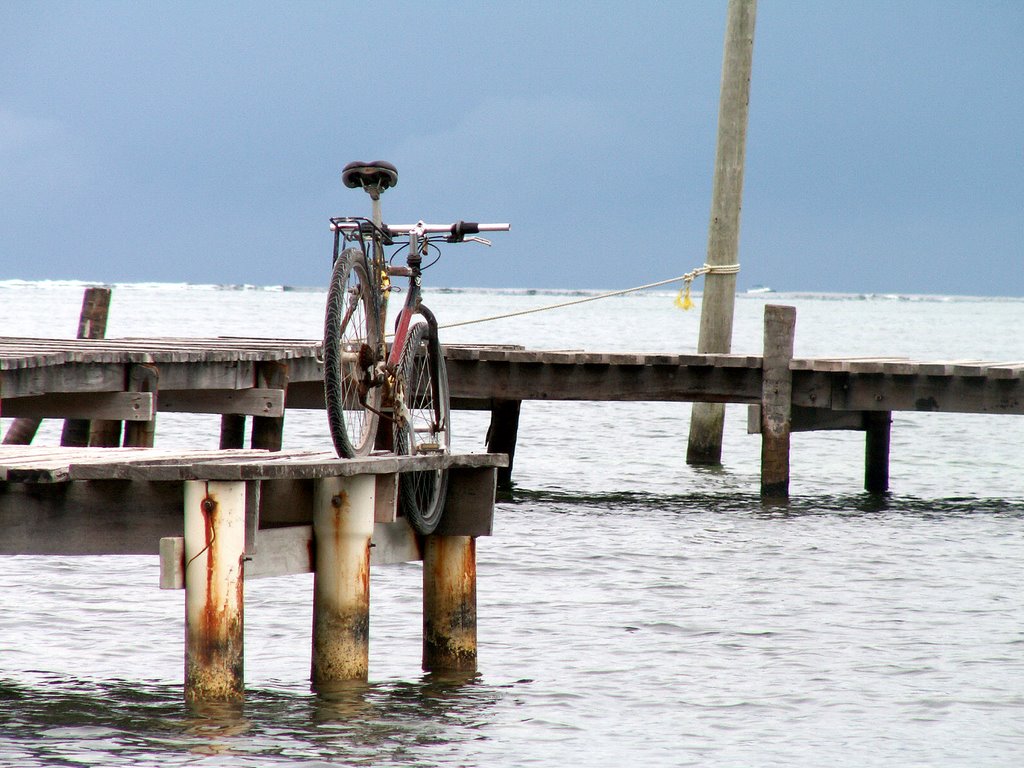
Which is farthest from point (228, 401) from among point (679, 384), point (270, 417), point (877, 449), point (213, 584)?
point (877, 449)

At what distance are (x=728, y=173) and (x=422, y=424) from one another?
9.01 meters

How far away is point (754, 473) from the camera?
1884 centimetres

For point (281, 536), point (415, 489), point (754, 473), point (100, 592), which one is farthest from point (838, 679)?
point (754, 473)

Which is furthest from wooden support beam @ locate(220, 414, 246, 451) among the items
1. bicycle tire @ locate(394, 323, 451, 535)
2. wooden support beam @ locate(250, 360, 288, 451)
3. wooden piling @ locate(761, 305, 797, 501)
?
bicycle tire @ locate(394, 323, 451, 535)

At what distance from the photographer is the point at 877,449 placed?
16.4 meters

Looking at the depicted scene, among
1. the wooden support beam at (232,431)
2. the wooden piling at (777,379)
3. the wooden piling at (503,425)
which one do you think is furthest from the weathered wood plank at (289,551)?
the wooden piling at (503,425)

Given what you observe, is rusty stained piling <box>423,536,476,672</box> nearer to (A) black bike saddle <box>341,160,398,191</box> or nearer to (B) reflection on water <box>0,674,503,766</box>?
(B) reflection on water <box>0,674,503,766</box>

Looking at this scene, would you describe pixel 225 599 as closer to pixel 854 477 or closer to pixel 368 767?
pixel 368 767

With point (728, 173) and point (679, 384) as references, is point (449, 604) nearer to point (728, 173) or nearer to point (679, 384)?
point (679, 384)

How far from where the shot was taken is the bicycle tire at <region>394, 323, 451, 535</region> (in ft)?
23.3

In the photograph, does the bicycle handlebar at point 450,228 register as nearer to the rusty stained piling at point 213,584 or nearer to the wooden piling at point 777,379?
the rusty stained piling at point 213,584

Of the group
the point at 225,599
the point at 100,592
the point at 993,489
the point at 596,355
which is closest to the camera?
the point at 225,599

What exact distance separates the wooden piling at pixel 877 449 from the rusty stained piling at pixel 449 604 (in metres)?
9.24

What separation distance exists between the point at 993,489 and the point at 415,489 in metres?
12.8
